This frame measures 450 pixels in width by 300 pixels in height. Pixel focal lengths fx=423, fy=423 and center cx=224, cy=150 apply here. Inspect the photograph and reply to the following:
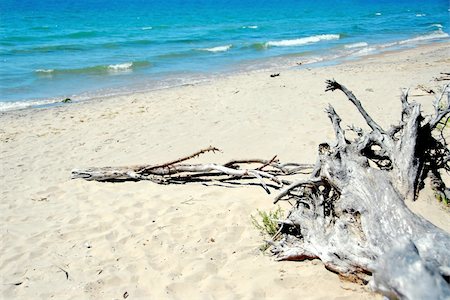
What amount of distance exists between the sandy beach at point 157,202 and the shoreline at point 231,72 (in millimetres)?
1250

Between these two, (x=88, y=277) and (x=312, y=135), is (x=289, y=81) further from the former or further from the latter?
(x=88, y=277)

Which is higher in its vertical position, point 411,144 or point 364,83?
point 411,144

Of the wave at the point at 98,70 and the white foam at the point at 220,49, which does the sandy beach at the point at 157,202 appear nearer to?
the wave at the point at 98,70

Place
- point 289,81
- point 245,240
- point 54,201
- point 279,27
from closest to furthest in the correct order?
point 245,240, point 54,201, point 289,81, point 279,27

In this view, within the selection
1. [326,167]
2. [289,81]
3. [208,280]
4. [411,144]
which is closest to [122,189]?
[208,280]

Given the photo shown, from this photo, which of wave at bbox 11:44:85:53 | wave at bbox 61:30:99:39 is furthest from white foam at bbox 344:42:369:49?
wave at bbox 61:30:99:39

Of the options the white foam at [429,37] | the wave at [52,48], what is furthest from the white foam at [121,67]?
the white foam at [429,37]

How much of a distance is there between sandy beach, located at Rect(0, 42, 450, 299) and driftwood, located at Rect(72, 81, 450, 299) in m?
0.24

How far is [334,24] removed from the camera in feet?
119

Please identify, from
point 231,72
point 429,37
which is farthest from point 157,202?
point 429,37

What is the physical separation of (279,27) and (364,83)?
922 inches

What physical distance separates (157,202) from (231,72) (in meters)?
12.8

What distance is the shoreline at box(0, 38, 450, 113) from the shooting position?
13.3 m

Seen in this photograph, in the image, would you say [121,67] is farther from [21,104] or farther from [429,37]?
[429,37]
